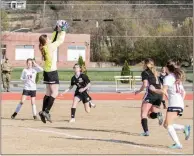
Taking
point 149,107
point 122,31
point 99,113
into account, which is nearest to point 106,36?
point 122,31

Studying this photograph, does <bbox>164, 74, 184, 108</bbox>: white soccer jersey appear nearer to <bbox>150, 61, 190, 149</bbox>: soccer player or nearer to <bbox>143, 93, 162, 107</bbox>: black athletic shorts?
<bbox>150, 61, 190, 149</bbox>: soccer player

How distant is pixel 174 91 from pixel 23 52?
247ft

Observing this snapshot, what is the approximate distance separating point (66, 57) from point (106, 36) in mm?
10521

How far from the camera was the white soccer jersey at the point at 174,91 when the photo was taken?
1208 centimetres

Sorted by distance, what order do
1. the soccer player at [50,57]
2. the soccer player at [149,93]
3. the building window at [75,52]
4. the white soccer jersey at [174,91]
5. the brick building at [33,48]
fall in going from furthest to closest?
1. the building window at [75,52]
2. the brick building at [33,48]
3. the soccer player at [50,57]
4. the soccer player at [149,93]
5. the white soccer jersey at [174,91]

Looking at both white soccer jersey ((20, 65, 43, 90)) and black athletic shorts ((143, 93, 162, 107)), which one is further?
white soccer jersey ((20, 65, 43, 90))

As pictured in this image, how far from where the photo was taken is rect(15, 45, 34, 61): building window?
85625mm

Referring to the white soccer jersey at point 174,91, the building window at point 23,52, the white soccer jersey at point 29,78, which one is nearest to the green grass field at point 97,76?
the building window at point 23,52

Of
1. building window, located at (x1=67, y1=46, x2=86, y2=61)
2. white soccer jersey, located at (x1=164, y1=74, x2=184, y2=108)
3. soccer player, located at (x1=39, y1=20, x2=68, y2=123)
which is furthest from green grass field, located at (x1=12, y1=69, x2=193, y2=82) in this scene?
white soccer jersey, located at (x1=164, y1=74, x2=184, y2=108)

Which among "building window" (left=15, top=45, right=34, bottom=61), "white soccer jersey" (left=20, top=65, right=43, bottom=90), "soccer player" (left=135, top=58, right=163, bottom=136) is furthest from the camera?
"building window" (left=15, top=45, right=34, bottom=61)

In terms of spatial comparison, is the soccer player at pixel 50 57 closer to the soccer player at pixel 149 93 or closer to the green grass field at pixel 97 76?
the soccer player at pixel 149 93

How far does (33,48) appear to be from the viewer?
85.0 meters

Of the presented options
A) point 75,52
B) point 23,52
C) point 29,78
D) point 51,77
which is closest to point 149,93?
point 51,77

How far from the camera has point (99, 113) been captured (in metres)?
21.0
